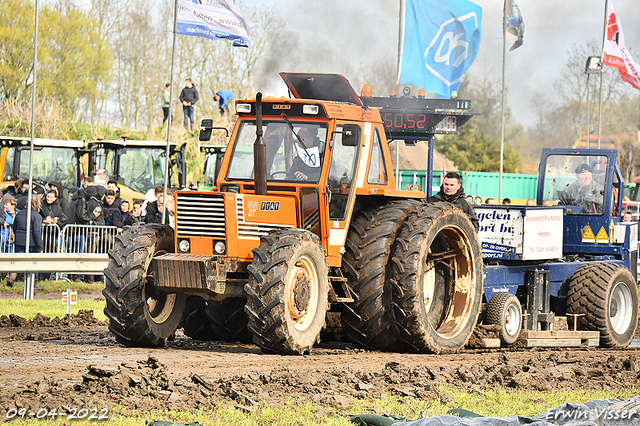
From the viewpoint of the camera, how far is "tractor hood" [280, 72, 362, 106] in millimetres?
10695

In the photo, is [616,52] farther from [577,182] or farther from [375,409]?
[375,409]

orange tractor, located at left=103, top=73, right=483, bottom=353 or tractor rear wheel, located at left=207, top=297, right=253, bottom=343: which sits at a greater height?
orange tractor, located at left=103, top=73, right=483, bottom=353

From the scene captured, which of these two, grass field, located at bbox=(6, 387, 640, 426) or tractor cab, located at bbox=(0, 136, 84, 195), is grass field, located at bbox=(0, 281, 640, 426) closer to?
grass field, located at bbox=(6, 387, 640, 426)

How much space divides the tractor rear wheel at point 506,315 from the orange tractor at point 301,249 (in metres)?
0.50

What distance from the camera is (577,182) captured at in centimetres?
1422

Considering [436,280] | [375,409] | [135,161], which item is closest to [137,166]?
[135,161]

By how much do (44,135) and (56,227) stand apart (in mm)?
15971

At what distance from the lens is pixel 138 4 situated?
124 feet

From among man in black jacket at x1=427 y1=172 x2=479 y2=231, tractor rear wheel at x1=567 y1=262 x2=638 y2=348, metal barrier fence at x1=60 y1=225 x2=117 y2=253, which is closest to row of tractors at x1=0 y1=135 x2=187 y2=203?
metal barrier fence at x1=60 y1=225 x2=117 y2=253

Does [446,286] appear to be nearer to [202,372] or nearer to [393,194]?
[393,194]

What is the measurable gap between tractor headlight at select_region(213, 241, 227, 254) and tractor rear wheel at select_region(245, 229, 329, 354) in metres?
0.61

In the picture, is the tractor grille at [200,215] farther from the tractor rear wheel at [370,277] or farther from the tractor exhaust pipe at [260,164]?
the tractor rear wheel at [370,277]

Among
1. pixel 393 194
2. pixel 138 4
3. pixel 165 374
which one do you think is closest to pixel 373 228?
pixel 393 194

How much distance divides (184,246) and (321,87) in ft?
8.81
